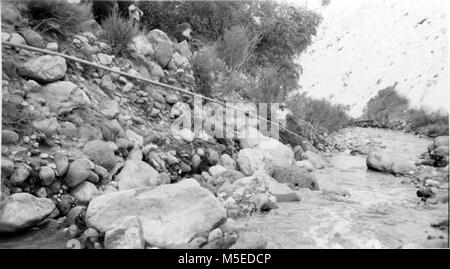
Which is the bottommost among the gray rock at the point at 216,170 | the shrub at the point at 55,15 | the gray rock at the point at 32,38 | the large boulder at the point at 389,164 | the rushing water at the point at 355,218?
the rushing water at the point at 355,218

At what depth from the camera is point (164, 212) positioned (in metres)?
1.88

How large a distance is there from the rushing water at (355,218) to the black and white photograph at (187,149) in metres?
0.01

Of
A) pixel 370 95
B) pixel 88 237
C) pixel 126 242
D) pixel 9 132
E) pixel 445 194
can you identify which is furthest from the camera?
pixel 370 95

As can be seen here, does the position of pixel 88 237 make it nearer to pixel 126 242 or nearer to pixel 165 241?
pixel 126 242

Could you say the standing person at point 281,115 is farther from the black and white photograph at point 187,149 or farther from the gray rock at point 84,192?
the gray rock at point 84,192

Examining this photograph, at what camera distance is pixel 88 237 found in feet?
6.00

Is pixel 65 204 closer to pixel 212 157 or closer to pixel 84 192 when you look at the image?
pixel 84 192

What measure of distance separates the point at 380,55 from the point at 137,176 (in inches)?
321

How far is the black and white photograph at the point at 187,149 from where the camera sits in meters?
1.89

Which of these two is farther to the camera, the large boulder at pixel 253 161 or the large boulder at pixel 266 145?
the large boulder at pixel 266 145

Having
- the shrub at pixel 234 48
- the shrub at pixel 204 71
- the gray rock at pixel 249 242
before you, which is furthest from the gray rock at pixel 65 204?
the shrub at pixel 234 48

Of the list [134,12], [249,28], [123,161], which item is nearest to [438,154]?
[123,161]

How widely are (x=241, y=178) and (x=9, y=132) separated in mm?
1510
